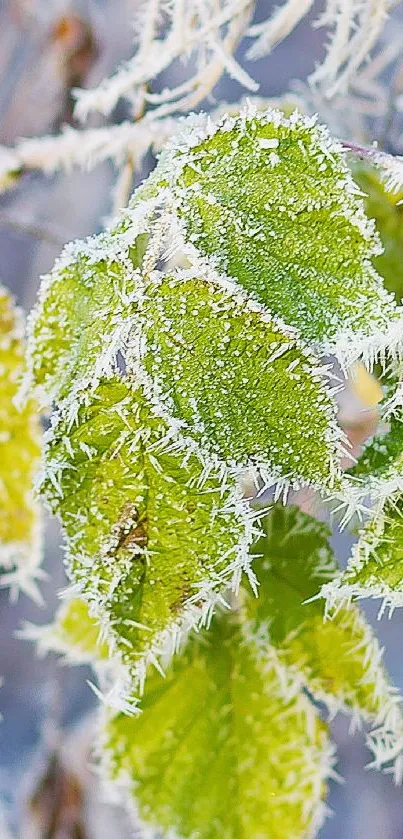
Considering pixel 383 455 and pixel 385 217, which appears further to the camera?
pixel 385 217

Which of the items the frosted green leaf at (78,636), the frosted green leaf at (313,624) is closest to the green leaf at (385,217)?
the frosted green leaf at (313,624)

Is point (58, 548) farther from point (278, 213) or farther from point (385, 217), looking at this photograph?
point (278, 213)

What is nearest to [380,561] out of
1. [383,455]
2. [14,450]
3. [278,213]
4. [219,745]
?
[383,455]

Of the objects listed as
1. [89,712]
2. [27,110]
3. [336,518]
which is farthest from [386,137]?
[89,712]

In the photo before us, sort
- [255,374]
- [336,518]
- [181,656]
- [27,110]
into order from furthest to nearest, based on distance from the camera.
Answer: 1. [27,110]
2. [181,656]
3. [336,518]
4. [255,374]

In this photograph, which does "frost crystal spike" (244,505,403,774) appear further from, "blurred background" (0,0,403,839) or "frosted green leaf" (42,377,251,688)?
"blurred background" (0,0,403,839)

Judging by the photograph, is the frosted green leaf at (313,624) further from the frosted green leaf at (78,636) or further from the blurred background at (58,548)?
the blurred background at (58,548)

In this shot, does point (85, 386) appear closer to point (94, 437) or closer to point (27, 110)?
point (94, 437)
